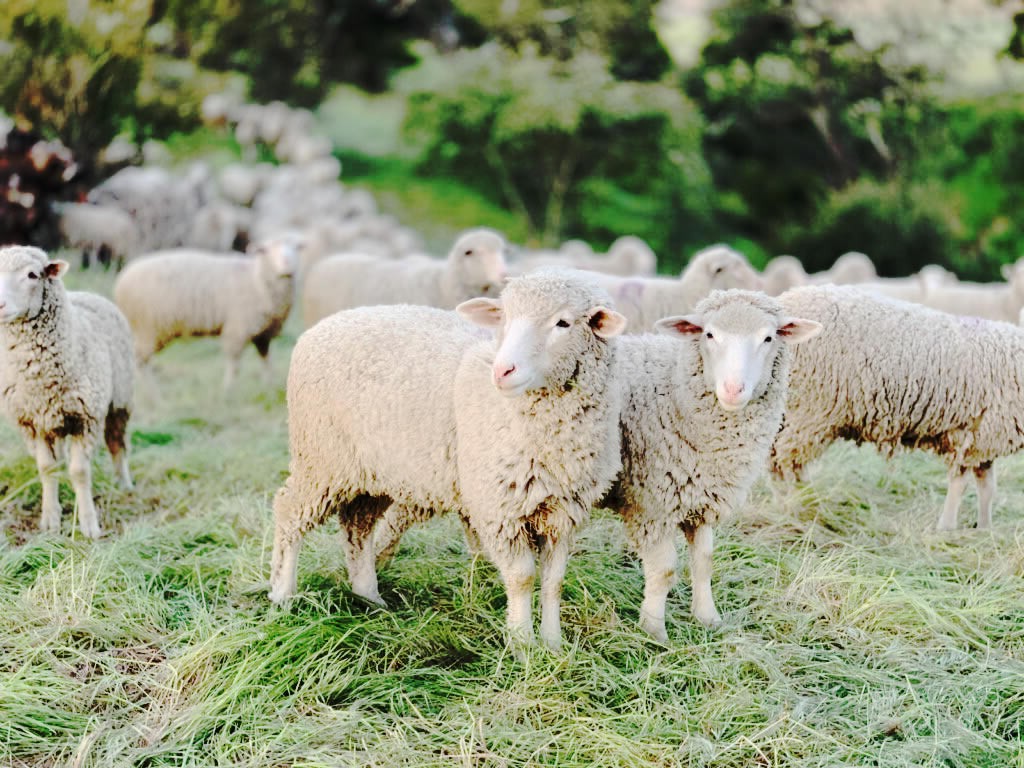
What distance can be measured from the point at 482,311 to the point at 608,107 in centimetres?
1379

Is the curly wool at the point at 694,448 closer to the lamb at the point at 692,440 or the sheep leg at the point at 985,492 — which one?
the lamb at the point at 692,440

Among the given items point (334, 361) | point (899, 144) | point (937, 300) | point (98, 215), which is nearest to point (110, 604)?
point (334, 361)

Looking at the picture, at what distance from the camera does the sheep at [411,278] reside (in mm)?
6031

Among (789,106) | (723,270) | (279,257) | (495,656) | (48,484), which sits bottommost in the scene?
(48,484)

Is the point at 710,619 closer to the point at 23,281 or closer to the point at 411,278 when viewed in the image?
the point at 23,281

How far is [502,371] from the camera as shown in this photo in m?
2.48

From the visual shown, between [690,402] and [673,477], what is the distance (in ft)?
0.82

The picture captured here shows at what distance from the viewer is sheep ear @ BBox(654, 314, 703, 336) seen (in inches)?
117

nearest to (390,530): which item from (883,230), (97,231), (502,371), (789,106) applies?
(502,371)

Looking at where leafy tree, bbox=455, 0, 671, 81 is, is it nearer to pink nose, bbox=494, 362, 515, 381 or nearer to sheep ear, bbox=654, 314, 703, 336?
sheep ear, bbox=654, 314, 703, 336

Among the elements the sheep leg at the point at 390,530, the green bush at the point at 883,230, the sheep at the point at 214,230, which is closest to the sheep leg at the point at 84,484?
the sheep leg at the point at 390,530

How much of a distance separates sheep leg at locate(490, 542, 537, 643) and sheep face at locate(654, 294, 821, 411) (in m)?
0.76

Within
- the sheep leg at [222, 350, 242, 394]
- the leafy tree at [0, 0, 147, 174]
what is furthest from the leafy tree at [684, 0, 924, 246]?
the sheep leg at [222, 350, 242, 394]

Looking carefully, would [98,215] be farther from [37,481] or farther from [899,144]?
[899,144]
